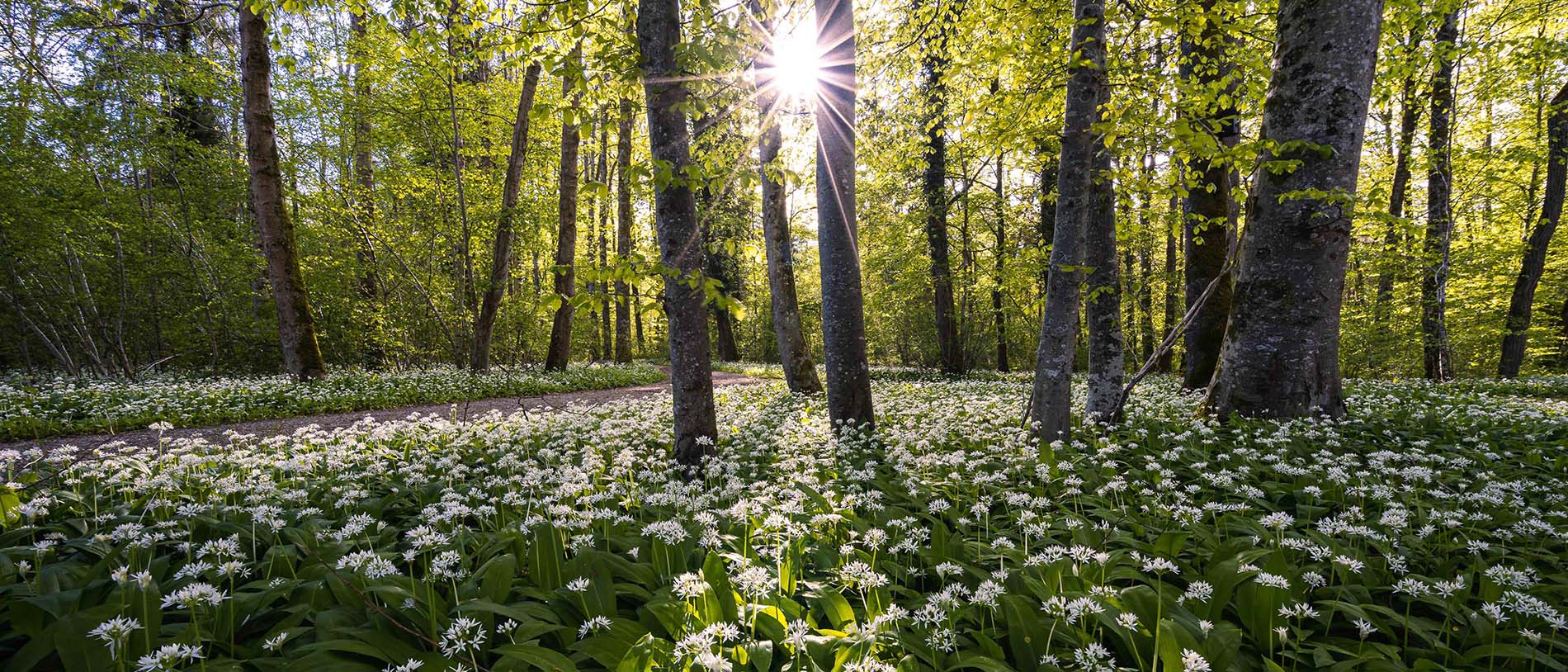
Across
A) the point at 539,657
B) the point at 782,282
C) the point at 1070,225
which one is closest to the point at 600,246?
the point at 782,282

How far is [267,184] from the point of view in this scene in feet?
36.2

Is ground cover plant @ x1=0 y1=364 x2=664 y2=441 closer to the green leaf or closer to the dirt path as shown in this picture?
the dirt path

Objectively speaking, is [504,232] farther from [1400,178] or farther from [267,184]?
[1400,178]

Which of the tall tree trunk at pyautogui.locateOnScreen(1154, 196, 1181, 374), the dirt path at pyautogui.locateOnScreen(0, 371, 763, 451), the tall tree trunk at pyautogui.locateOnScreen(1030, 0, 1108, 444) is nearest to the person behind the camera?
the tall tree trunk at pyautogui.locateOnScreen(1030, 0, 1108, 444)

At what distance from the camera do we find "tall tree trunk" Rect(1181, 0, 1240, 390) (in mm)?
7223

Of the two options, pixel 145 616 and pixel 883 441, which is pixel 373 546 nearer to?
pixel 145 616

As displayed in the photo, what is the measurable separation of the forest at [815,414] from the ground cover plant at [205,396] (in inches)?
4.3

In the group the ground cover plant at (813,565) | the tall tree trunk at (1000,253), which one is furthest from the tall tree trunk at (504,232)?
the tall tree trunk at (1000,253)

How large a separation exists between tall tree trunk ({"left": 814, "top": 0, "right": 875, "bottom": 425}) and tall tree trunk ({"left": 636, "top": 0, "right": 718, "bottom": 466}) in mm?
2018

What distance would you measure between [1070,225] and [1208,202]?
6589 millimetres

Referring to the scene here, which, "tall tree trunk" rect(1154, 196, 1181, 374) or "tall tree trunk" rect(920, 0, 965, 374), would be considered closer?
"tall tree trunk" rect(920, 0, 965, 374)

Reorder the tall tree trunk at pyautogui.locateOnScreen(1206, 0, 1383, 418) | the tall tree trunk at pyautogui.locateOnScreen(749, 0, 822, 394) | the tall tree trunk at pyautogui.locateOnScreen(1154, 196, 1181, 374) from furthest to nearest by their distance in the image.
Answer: the tall tree trunk at pyautogui.locateOnScreen(1154, 196, 1181, 374), the tall tree trunk at pyautogui.locateOnScreen(749, 0, 822, 394), the tall tree trunk at pyautogui.locateOnScreen(1206, 0, 1383, 418)

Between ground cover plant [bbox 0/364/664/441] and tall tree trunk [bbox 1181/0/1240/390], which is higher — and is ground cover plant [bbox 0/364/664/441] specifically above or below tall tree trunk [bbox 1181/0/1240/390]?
below

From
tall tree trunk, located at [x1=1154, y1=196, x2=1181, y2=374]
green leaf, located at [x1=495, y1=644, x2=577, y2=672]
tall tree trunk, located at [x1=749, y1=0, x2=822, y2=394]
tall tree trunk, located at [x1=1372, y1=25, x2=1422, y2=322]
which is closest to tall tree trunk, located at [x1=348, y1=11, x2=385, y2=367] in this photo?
tall tree trunk, located at [x1=749, y1=0, x2=822, y2=394]
